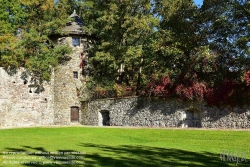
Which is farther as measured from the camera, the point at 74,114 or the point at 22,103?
the point at 74,114

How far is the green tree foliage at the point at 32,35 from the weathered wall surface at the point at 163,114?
5246mm

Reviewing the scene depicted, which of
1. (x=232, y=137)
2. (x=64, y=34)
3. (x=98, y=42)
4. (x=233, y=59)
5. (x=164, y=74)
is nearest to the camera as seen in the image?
(x=232, y=137)

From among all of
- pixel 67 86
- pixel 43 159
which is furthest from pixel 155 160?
pixel 67 86

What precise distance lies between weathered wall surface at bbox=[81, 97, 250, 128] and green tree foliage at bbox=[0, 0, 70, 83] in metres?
5.25

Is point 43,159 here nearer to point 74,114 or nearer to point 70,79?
point 74,114

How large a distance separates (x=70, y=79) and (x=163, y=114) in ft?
33.3

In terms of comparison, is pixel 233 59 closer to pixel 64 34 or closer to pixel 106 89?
pixel 106 89

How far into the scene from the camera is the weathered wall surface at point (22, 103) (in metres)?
24.1

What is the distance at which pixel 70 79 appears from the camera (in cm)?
2703

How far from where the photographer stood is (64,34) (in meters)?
26.7

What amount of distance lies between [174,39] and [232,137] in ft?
30.3

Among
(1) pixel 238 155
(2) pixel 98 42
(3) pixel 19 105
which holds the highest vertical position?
(2) pixel 98 42

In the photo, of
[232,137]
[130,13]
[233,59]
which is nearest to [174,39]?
[233,59]

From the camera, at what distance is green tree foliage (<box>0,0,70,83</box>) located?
2445cm
